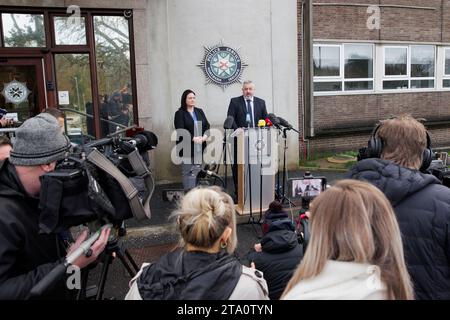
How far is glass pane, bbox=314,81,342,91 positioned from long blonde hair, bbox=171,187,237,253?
941 centimetres

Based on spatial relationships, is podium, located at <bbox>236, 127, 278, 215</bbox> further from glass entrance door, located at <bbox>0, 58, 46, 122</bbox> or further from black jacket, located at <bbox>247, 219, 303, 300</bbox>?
glass entrance door, located at <bbox>0, 58, 46, 122</bbox>

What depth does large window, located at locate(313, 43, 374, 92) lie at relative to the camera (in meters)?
10.7

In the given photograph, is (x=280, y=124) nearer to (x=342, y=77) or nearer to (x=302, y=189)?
(x=302, y=189)

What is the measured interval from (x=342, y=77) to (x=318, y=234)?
404 inches

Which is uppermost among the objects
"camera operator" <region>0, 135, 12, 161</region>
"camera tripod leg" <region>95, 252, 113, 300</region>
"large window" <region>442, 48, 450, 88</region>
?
"large window" <region>442, 48, 450, 88</region>

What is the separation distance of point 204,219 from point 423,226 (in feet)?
3.50

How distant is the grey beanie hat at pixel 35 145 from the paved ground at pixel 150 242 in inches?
82.0

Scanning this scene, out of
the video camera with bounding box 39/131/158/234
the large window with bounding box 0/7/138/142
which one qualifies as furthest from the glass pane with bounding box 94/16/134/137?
the video camera with bounding box 39/131/158/234

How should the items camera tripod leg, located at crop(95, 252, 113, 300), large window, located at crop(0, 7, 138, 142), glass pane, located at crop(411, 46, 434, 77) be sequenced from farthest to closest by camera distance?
glass pane, located at crop(411, 46, 434, 77), large window, located at crop(0, 7, 138, 142), camera tripod leg, located at crop(95, 252, 113, 300)

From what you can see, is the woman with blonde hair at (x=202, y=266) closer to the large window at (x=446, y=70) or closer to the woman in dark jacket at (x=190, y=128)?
the woman in dark jacket at (x=190, y=128)

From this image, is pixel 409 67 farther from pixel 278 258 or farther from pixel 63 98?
pixel 278 258

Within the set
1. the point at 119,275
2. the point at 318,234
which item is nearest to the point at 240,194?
the point at 119,275

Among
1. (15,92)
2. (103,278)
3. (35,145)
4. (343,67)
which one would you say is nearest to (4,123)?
(15,92)

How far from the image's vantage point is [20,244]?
1.91 meters
